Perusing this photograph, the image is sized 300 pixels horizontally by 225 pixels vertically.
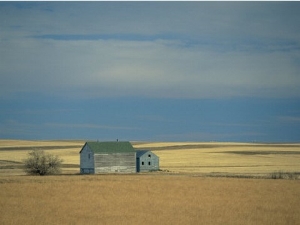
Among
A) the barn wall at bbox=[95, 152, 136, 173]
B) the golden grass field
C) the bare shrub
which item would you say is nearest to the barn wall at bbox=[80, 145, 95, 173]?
the barn wall at bbox=[95, 152, 136, 173]

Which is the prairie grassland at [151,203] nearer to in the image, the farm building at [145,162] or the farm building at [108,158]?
the farm building at [108,158]

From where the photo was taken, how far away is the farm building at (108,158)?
2894 inches

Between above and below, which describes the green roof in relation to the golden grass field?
above

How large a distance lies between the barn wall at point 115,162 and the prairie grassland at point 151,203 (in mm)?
25880

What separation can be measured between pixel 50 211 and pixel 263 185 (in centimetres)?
2211

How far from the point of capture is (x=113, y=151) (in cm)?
7531

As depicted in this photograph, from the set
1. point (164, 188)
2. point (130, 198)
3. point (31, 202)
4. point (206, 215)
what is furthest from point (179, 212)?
point (164, 188)

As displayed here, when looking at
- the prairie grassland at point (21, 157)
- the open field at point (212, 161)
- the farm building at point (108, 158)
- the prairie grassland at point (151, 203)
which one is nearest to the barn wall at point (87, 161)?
the farm building at point (108, 158)

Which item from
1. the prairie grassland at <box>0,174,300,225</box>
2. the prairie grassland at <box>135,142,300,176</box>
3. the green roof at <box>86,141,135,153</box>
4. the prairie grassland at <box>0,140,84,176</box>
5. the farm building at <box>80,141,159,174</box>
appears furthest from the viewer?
the prairie grassland at <box>0,140,84,176</box>

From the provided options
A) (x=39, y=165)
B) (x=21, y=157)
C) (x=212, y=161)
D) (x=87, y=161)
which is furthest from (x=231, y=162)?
(x=39, y=165)

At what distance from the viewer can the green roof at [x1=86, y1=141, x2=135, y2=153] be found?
7449 cm

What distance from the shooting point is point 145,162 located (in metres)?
79.4

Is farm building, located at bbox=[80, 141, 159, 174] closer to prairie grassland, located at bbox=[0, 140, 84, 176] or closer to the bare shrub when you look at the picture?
prairie grassland, located at bbox=[0, 140, 84, 176]

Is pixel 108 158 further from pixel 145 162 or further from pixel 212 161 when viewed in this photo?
pixel 212 161
